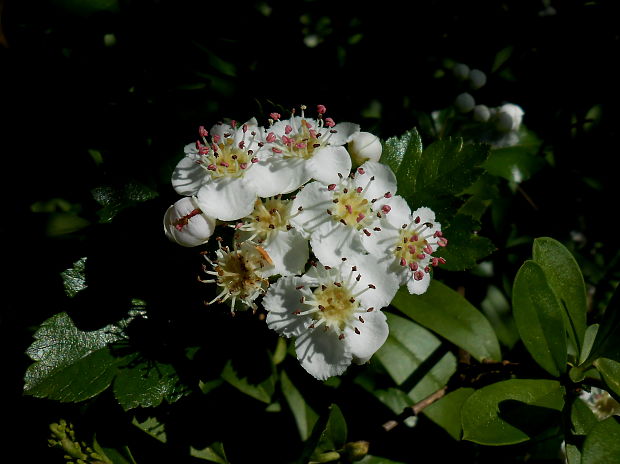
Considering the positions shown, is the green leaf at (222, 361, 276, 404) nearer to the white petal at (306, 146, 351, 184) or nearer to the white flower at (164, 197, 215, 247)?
the white flower at (164, 197, 215, 247)

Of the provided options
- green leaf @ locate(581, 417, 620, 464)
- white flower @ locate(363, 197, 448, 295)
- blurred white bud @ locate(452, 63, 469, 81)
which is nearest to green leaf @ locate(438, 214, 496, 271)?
white flower @ locate(363, 197, 448, 295)

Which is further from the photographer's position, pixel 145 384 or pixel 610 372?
pixel 145 384

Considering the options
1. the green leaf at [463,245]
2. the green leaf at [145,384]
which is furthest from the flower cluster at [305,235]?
the green leaf at [145,384]

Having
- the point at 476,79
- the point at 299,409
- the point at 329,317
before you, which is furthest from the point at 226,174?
the point at 476,79

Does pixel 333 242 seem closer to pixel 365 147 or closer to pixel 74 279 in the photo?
pixel 365 147

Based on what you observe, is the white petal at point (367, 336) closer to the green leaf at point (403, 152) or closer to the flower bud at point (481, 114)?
the green leaf at point (403, 152)
